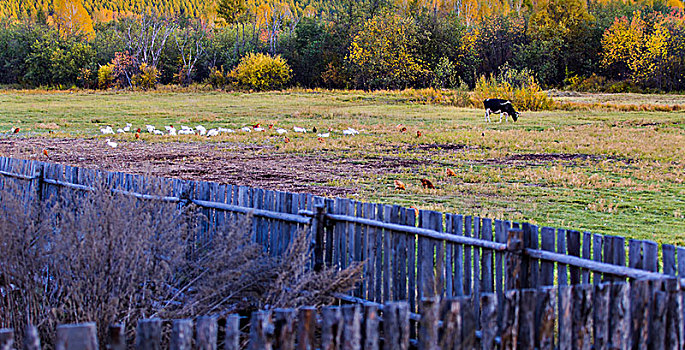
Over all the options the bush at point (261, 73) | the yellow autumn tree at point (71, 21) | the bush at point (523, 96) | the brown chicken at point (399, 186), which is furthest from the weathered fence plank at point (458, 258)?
the yellow autumn tree at point (71, 21)

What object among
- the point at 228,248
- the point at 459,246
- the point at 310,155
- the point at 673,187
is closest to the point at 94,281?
the point at 228,248

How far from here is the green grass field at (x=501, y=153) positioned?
10.1 meters

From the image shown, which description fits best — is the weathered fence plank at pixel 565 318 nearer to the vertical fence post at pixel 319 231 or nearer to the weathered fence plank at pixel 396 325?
the weathered fence plank at pixel 396 325

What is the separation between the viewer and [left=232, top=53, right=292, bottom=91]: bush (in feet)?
203

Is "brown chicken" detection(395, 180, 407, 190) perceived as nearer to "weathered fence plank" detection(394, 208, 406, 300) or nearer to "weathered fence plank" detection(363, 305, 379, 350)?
"weathered fence plank" detection(394, 208, 406, 300)

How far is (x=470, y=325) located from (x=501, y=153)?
47.0 feet

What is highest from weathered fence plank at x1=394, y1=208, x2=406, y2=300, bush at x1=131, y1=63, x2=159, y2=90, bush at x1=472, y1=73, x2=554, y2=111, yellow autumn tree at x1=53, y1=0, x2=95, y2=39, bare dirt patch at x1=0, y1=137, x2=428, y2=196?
yellow autumn tree at x1=53, y1=0, x2=95, y2=39

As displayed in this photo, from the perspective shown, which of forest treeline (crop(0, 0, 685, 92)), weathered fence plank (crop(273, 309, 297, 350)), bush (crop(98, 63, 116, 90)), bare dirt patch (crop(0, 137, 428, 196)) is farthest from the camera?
bush (crop(98, 63, 116, 90))

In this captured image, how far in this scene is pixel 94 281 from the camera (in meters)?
4.53

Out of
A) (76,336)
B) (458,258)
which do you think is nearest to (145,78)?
(458,258)

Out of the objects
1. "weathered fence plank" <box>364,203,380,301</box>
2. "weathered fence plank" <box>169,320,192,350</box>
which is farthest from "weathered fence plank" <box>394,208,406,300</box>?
"weathered fence plank" <box>169,320,192,350</box>

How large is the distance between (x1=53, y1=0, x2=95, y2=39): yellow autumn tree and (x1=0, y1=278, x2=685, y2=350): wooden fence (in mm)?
82584

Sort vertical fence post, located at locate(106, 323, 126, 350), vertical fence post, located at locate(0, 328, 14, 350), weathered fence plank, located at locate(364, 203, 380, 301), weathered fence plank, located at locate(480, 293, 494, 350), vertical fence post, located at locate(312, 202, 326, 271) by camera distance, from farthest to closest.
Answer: vertical fence post, located at locate(312, 202, 326, 271), weathered fence plank, located at locate(364, 203, 380, 301), weathered fence plank, located at locate(480, 293, 494, 350), vertical fence post, located at locate(106, 323, 126, 350), vertical fence post, located at locate(0, 328, 14, 350)

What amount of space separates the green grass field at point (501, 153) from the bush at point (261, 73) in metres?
25.5
